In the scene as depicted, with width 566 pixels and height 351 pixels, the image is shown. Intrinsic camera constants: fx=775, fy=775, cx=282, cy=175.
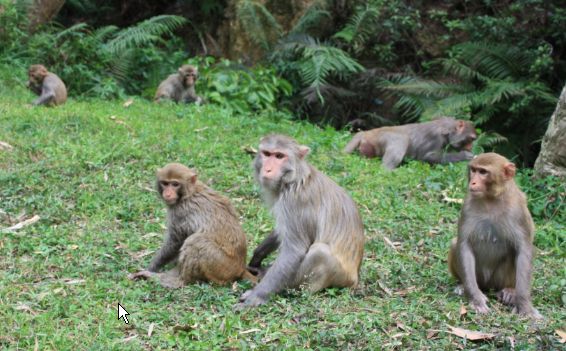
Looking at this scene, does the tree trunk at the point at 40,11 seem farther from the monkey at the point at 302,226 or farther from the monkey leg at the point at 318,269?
the monkey leg at the point at 318,269

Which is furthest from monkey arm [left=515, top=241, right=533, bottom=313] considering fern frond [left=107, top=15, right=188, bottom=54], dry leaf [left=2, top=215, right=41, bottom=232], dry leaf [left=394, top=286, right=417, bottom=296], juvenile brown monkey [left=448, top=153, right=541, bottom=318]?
fern frond [left=107, top=15, right=188, bottom=54]

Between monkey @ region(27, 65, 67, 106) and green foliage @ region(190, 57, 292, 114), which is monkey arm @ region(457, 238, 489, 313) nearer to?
green foliage @ region(190, 57, 292, 114)

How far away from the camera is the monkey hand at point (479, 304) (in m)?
6.16

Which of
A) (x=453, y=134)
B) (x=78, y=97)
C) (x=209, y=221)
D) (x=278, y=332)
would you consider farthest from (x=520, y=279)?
(x=78, y=97)

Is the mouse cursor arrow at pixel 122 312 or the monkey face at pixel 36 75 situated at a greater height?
the mouse cursor arrow at pixel 122 312

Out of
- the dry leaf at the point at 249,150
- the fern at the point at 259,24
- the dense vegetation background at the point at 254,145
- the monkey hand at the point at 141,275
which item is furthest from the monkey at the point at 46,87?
the monkey hand at the point at 141,275

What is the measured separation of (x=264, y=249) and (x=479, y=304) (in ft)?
6.33

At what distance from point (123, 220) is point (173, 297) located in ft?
7.20

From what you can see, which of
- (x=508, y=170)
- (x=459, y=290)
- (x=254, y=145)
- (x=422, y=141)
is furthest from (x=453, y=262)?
(x=422, y=141)

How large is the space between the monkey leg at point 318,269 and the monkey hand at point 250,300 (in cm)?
39

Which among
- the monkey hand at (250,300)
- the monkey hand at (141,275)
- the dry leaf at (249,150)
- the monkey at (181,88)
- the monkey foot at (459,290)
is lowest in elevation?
the monkey at (181,88)

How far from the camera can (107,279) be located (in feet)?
21.5

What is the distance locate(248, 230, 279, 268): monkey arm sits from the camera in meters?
6.85

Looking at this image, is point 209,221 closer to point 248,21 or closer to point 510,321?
point 510,321
